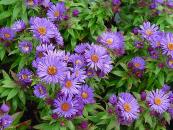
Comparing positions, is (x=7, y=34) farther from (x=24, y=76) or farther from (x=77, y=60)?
(x=77, y=60)

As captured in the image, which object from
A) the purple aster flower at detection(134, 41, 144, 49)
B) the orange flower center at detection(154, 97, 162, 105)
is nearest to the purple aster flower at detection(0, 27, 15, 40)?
the purple aster flower at detection(134, 41, 144, 49)

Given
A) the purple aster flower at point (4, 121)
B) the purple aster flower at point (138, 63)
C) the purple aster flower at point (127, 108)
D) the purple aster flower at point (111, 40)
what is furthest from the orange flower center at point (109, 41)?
the purple aster flower at point (4, 121)

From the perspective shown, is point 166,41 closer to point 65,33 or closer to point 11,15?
point 65,33

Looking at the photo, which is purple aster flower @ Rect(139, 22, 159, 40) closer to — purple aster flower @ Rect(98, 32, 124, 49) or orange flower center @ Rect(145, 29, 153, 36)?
orange flower center @ Rect(145, 29, 153, 36)

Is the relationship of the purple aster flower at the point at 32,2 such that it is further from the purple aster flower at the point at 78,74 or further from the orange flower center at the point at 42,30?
the purple aster flower at the point at 78,74

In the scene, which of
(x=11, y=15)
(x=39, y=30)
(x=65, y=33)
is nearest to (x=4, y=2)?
(x=11, y=15)

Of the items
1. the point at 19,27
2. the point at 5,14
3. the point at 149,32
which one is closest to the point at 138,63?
the point at 149,32

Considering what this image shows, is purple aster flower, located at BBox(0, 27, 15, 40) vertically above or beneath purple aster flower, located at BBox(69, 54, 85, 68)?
above
